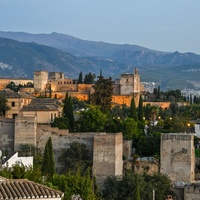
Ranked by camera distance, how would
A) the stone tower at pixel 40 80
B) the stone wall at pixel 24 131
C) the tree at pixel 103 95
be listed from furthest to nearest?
the stone tower at pixel 40 80, the tree at pixel 103 95, the stone wall at pixel 24 131

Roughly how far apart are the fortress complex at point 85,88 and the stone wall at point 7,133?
84.5 feet

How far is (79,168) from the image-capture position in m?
38.6

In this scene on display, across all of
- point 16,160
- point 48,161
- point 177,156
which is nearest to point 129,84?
point 177,156

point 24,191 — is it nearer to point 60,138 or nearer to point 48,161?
point 48,161

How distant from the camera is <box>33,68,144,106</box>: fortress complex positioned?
2694 inches

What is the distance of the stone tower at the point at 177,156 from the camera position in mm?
40000

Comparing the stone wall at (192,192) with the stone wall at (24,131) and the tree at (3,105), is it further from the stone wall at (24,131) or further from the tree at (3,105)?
the tree at (3,105)

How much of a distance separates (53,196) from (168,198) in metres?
24.3

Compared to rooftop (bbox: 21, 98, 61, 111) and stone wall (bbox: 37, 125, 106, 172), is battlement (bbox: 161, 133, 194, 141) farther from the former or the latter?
rooftop (bbox: 21, 98, 61, 111)

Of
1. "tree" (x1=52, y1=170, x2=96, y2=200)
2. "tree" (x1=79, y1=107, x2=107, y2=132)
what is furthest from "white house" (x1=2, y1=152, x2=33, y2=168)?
"tree" (x1=79, y1=107, x2=107, y2=132)

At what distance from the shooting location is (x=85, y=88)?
244 ft

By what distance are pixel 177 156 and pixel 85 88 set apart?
115 feet

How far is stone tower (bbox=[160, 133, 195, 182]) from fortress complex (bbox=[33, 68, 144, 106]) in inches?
1006

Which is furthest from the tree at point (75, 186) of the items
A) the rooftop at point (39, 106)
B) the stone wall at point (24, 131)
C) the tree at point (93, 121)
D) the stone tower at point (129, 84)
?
the stone tower at point (129, 84)
